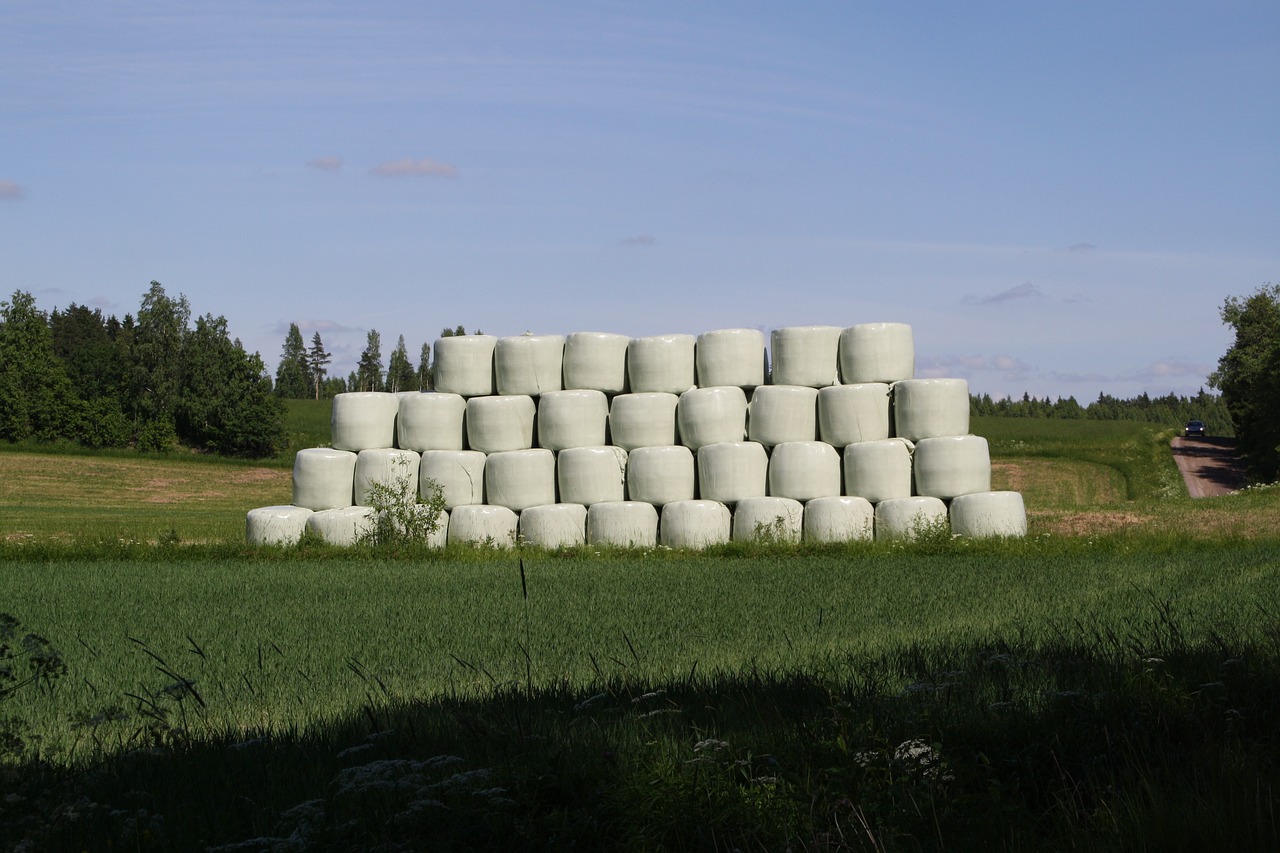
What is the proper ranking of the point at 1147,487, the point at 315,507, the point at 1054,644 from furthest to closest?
the point at 1147,487 < the point at 315,507 < the point at 1054,644

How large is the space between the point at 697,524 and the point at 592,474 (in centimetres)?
183

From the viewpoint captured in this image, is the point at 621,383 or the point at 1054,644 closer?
the point at 1054,644

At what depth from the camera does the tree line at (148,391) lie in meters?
67.3

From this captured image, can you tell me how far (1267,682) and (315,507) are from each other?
15767mm

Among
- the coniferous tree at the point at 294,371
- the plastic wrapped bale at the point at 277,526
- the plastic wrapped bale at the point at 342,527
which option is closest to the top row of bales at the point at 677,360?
the plastic wrapped bale at the point at 342,527

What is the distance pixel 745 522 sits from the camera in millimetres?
18000

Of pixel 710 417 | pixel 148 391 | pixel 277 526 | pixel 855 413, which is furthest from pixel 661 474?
pixel 148 391

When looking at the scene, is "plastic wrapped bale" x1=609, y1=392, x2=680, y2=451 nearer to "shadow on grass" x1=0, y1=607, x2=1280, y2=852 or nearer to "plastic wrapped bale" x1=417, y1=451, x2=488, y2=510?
"plastic wrapped bale" x1=417, y1=451, x2=488, y2=510

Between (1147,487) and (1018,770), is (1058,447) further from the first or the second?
(1018,770)

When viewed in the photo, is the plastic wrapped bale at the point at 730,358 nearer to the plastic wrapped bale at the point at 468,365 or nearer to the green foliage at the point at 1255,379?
the plastic wrapped bale at the point at 468,365

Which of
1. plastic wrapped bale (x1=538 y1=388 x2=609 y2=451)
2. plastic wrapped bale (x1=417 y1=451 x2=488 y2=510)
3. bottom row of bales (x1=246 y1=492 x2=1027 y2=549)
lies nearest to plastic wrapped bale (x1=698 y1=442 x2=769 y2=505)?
bottom row of bales (x1=246 y1=492 x2=1027 y2=549)

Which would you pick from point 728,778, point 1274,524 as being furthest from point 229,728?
point 1274,524

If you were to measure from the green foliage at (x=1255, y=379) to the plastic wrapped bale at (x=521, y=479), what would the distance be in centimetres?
4204

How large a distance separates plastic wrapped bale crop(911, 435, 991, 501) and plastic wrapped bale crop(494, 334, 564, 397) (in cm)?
596
